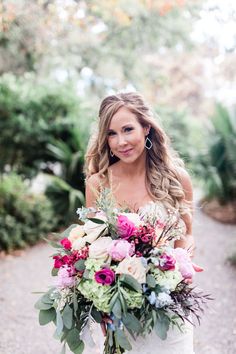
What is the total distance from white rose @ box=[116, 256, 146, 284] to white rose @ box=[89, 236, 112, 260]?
0.09 m

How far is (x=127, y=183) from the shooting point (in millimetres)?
3244

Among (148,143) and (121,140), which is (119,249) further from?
(148,143)

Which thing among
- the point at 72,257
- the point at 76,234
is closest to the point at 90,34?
the point at 76,234

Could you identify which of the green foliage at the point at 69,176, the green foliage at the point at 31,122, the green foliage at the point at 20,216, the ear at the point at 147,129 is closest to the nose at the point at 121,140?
the ear at the point at 147,129

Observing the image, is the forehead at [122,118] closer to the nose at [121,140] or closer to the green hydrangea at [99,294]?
the nose at [121,140]

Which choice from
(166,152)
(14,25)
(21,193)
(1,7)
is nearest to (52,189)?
(21,193)

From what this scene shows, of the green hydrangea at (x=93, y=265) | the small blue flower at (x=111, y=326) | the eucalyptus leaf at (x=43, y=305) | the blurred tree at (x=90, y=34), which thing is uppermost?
the blurred tree at (x=90, y=34)

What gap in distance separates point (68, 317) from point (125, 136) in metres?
1.28

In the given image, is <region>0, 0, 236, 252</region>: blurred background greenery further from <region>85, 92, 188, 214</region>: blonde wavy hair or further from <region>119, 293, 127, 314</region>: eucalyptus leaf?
<region>119, 293, 127, 314</region>: eucalyptus leaf

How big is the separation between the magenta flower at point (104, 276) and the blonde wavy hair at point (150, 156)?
1094mm

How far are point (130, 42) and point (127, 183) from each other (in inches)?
512

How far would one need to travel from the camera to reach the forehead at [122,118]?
3051mm

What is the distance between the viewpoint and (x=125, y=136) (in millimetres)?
3029

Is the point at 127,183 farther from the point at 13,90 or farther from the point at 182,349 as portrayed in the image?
the point at 13,90
